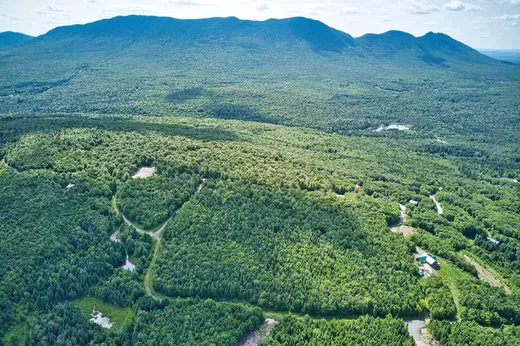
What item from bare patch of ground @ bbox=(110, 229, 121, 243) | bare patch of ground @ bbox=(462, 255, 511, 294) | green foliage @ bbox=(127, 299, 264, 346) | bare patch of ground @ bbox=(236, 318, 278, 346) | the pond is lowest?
bare patch of ground @ bbox=(462, 255, 511, 294)

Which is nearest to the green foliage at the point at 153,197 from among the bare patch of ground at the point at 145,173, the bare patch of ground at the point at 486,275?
the bare patch of ground at the point at 145,173

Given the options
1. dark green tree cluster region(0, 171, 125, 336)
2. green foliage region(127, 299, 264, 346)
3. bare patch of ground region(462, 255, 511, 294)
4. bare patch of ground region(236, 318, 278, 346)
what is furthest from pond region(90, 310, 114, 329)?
bare patch of ground region(462, 255, 511, 294)

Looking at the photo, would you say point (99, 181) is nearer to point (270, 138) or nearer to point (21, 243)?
point (21, 243)

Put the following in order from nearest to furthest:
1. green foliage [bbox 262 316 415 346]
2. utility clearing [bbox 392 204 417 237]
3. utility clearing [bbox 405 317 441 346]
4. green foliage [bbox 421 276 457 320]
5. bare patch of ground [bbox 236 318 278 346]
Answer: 1. green foliage [bbox 262 316 415 346]
2. bare patch of ground [bbox 236 318 278 346]
3. utility clearing [bbox 405 317 441 346]
4. green foliage [bbox 421 276 457 320]
5. utility clearing [bbox 392 204 417 237]

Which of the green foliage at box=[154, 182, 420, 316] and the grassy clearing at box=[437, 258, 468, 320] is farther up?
the green foliage at box=[154, 182, 420, 316]

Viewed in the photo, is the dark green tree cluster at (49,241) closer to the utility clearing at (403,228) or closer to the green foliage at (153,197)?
the green foliage at (153,197)

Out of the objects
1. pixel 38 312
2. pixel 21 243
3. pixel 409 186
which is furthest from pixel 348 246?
pixel 21 243

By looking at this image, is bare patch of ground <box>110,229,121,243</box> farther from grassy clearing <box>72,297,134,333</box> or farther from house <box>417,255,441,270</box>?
house <box>417,255,441,270</box>
